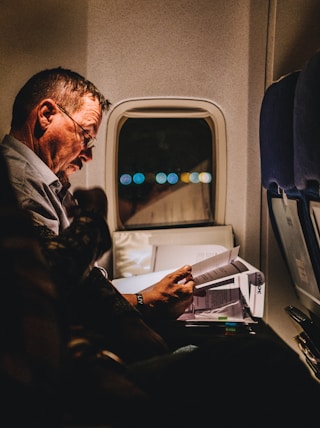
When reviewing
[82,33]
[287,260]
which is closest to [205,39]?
[82,33]

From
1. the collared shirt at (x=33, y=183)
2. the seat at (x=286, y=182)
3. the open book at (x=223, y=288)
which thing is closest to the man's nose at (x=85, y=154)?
the collared shirt at (x=33, y=183)

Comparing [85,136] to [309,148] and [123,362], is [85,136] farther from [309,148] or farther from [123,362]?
[123,362]

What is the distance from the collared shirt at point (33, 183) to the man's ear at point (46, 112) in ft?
0.40

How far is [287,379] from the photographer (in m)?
1.02

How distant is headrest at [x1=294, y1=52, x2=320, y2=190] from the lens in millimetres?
1463

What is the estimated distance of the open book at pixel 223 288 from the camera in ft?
A: 5.99

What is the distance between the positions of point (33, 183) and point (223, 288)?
3.02 ft

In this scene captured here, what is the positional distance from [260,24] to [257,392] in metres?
1.97

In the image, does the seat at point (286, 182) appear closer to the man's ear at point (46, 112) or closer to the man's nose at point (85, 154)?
the man's nose at point (85, 154)

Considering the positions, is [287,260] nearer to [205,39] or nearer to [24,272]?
[205,39]

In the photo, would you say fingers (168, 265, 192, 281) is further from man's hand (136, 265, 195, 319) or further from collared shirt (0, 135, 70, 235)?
collared shirt (0, 135, 70, 235)

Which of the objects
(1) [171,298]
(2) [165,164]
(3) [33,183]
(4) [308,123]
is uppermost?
(4) [308,123]

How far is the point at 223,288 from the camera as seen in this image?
1940 millimetres

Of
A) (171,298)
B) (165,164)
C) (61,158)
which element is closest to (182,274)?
(171,298)
